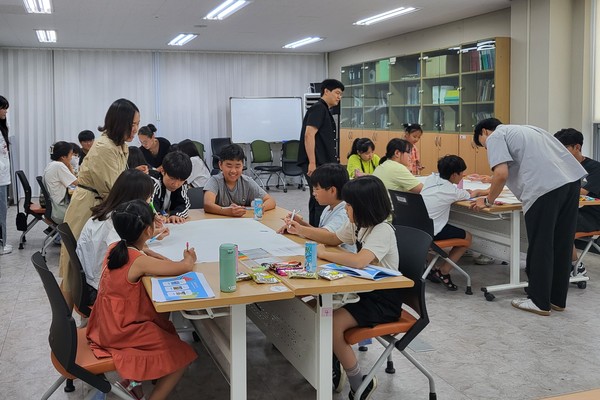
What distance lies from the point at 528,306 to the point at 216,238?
7.84 feet

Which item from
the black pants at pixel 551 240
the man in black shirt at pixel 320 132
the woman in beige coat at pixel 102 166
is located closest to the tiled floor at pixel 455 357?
the black pants at pixel 551 240

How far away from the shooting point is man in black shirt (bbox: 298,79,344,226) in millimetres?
5141

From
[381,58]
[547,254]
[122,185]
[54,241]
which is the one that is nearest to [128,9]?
[54,241]

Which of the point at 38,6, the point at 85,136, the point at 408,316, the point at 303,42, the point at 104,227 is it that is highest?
the point at 303,42

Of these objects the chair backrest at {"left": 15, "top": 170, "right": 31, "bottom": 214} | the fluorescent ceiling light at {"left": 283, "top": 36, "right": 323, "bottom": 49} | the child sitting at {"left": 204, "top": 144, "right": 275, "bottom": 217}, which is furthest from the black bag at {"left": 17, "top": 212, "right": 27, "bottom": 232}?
the fluorescent ceiling light at {"left": 283, "top": 36, "right": 323, "bottom": 49}

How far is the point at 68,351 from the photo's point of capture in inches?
91.8

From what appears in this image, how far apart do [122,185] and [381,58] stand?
25.2 ft

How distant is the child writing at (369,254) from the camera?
281 centimetres

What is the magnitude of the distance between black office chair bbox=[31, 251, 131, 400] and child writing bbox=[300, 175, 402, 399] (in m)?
0.97

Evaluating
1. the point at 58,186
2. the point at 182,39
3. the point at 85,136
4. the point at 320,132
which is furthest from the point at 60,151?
the point at 182,39

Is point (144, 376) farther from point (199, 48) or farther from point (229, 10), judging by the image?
point (199, 48)

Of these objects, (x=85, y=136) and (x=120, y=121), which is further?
(x=85, y=136)

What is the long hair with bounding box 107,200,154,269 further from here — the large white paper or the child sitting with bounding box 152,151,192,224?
the child sitting with bounding box 152,151,192,224

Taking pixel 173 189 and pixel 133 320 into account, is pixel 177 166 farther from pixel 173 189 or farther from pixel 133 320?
pixel 133 320
